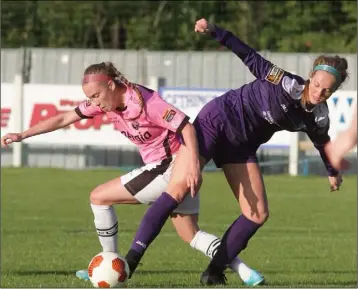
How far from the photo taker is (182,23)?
109 ft

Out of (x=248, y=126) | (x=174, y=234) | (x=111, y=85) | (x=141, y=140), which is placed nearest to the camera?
(x=111, y=85)

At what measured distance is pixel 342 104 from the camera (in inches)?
970

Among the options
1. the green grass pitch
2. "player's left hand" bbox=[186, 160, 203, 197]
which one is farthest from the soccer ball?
"player's left hand" bbox=[186, 160, 203, 197]

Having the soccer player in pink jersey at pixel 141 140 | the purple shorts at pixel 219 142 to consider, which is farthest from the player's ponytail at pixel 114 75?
the purple shorts at pixel 219 142

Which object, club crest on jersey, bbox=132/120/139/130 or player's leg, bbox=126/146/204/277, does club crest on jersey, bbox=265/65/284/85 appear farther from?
club crest on jersey, bbox=132/120/139/130

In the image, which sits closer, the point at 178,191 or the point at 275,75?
the point at 178,191

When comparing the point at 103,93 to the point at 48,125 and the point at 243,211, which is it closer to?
the point at 48,125

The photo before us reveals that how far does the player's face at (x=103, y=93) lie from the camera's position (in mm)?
8344

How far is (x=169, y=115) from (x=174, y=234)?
7260 mm

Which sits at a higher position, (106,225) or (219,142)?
(219,142)

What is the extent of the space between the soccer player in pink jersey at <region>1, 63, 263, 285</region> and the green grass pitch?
0.56 metres

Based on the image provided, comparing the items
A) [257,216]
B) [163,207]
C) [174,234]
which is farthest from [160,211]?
[174,234]

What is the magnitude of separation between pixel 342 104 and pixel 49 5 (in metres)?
12.2

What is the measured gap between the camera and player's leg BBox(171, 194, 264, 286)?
343 inches
